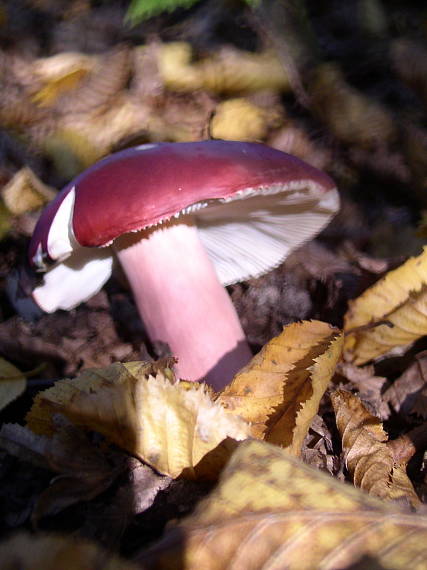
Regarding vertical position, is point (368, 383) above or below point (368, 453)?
below

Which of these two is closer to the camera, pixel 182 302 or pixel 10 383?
pixel 10 383

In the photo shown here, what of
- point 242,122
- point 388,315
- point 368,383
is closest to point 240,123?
point 242,122

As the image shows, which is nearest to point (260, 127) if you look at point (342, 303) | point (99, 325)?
point (342, 303)

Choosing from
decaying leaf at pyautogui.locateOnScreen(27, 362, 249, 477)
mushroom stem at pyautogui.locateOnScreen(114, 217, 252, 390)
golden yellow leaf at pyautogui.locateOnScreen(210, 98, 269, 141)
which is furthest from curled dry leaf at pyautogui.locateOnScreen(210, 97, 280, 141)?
decaying leaf at pyautogui.locateOnScreen(27, 362, 249, 477)

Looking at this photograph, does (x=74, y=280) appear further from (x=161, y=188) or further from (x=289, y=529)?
(x=289, y=529)

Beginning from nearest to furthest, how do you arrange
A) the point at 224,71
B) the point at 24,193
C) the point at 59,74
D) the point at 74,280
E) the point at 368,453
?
the point at 368,453
the point at 74,280
the point at 24,193
the point at 224,71
the point at 59,74

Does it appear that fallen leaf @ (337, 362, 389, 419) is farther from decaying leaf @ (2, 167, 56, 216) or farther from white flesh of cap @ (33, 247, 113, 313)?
decaying leaf @ (2, 167, 56, 216)

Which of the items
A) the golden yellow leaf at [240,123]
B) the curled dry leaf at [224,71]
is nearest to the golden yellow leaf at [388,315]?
the golden yellow leaf at [240,123]
